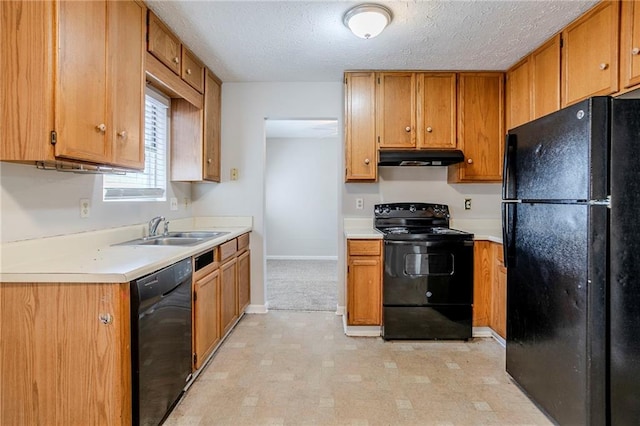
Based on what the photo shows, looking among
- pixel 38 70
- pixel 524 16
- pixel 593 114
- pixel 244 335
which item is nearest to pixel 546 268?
pixel 593 114

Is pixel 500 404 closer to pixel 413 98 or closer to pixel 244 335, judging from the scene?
pixel 244 335

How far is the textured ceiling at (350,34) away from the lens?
2059mm

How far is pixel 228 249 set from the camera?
9.01ft

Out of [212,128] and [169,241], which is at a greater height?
[212,128]

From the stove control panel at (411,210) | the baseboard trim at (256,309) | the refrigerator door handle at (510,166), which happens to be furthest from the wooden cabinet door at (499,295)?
the baseboard trim at (256,309)

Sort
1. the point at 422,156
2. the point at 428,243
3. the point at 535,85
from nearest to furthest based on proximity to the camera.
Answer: the point at 535,85 < the point at 428,243 < the point at 422,156

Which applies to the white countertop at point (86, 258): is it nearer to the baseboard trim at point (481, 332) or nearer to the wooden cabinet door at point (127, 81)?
the wooden cabinet door at point (127, 81)

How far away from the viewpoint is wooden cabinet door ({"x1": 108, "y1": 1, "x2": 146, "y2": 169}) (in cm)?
174

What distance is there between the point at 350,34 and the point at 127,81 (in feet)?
4.86

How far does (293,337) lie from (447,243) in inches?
60.0

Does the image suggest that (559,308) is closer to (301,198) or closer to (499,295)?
(499,295)

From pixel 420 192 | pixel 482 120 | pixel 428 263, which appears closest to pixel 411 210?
pixel 420 192

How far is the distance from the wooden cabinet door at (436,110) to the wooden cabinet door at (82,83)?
8.07ft

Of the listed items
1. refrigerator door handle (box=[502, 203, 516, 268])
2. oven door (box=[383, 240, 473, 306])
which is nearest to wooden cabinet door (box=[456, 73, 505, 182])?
oven door (box=[383, 240, 473, 306])
